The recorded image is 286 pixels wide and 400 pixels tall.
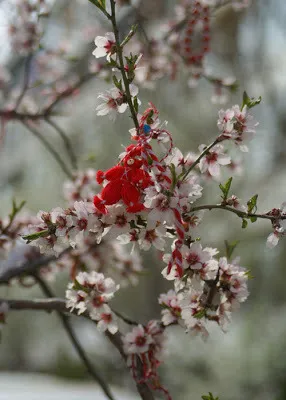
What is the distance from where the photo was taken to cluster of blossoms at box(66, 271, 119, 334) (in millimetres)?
619

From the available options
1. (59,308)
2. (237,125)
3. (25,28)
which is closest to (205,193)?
(25,28)

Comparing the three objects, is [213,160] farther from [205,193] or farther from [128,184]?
[205,193]

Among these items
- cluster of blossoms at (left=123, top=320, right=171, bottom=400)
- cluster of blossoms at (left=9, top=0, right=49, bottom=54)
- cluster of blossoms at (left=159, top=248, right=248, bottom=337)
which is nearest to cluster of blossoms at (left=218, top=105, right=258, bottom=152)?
cluster of blossoms at (left=159, top=248, right=248, bottom=337)

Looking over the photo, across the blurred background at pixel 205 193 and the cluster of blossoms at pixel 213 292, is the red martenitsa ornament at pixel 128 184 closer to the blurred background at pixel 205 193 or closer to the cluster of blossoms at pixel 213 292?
the cluster of blossoms at pixel 213 292

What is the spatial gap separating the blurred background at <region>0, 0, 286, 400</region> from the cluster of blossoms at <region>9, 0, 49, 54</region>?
81cm

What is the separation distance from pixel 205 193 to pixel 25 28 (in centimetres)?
220

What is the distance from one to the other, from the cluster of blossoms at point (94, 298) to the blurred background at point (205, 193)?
5.08ft

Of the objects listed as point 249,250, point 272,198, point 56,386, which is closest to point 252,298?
point 249,250

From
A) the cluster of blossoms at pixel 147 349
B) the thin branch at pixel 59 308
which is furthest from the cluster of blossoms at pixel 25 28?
Result: the cluster of blossoms at pixel 147 349

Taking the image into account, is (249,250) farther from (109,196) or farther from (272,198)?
(109,196)

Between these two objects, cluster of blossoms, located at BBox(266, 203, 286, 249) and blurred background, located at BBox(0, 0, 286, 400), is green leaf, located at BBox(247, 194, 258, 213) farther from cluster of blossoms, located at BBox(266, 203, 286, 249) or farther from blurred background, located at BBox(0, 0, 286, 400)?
blurred background, located at BBox(0, 0, 286, 400)

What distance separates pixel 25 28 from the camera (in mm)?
1201

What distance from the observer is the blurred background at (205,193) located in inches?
97.4

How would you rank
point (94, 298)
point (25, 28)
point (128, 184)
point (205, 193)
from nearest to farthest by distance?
1. point (128, 184)
2. point (94, 298)
3. point (25, 28)
4. point (205, 193)
